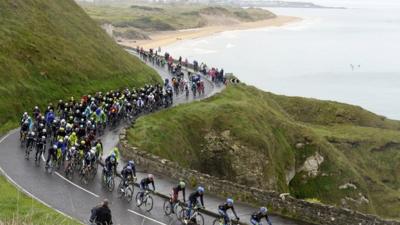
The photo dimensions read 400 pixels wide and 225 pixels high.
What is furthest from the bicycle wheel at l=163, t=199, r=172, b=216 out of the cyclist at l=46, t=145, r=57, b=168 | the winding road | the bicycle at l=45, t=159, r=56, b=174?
the bicycle at l=45, t=159, r=56, b=174

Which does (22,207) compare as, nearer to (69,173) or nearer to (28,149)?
(69,173)

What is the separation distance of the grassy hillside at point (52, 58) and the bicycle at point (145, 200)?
54.1 ft

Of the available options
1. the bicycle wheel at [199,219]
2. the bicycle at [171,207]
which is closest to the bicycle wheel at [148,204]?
the bicycle at [171,207]

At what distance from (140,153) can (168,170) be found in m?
2.72

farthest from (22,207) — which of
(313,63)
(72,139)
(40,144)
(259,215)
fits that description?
(313,63)

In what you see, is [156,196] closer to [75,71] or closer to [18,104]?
[18,104]

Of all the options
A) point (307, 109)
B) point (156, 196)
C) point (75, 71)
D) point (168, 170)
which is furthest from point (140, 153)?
point (307, 109)

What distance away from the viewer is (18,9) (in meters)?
55.4

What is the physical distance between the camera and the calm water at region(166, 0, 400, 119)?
10356 centimetres

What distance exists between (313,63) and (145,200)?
11833cm

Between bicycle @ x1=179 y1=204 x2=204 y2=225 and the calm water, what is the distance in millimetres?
73023

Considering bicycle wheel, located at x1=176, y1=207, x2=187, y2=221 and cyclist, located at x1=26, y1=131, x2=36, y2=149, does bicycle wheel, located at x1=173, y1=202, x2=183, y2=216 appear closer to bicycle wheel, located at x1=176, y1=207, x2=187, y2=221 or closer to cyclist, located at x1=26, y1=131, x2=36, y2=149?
bicycle wheel, located at x1=176, y1=207, x2=187, y2=221

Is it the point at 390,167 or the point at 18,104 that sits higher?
the point at 18,104

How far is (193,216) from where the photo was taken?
22328mm
